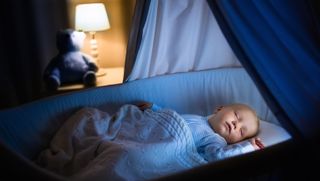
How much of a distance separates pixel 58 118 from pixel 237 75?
110 cm

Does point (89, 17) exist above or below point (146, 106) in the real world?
above

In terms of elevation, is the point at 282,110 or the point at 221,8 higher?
the point at 221,8

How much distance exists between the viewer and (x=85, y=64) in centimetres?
275

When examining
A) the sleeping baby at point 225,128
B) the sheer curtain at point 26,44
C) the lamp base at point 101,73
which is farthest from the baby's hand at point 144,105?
the sheer curtain at point 26,44

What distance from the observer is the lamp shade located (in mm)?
2758

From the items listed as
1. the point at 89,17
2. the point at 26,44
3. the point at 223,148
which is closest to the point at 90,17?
the point at 89,17

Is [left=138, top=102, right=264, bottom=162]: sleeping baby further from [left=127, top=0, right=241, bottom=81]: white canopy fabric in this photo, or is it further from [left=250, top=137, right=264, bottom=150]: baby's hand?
[left=127, top=0, right=241, bottom=81]: white canopy fabric

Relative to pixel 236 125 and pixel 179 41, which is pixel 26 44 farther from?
pixel 236 125

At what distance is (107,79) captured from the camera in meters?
2.83

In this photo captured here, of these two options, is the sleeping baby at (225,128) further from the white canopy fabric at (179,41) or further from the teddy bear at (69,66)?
the teddy bear at (69,66)

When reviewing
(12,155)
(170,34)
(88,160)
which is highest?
(170,34)

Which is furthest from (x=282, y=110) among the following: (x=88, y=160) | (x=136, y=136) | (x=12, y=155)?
(x=12, y=155)

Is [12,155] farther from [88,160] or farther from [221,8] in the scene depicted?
[221,8]

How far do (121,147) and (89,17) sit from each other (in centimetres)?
160
